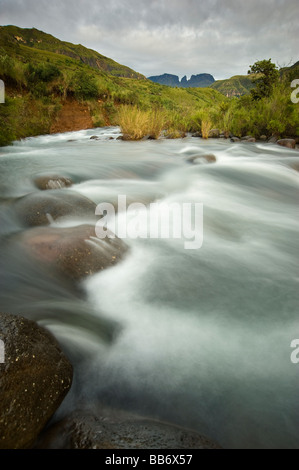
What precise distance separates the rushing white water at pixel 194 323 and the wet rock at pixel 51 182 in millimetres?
546

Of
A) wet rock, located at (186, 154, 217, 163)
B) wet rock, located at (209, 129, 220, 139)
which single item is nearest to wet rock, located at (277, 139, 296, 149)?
wet rock, located at (186, 154, 217, 163)

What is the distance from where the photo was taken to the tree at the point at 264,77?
41.8 feet

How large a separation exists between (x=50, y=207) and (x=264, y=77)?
14.0 metres

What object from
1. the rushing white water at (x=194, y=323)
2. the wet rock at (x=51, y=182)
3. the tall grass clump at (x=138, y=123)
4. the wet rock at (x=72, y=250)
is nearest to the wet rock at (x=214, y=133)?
the tall grass clump at (x=138, y=123)

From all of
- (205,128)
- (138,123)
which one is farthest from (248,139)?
(138,123)

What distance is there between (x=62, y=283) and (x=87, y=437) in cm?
135

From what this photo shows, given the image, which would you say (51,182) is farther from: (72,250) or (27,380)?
(27,380)

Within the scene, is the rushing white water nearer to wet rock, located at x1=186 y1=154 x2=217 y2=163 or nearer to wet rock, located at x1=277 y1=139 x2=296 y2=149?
wet rock, located at x1=186 y1=154 x2=217 y2=163

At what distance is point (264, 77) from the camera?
42.7 feet

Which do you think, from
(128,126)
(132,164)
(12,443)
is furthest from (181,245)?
(128,126)

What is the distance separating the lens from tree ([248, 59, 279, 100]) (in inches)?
502

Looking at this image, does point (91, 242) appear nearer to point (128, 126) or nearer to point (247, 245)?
point (247, 245)

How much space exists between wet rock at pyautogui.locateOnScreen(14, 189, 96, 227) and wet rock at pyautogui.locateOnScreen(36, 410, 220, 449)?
245cm

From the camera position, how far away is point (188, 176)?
6379mm
